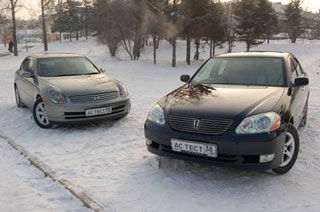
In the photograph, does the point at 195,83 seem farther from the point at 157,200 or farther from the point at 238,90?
the point at 157,200

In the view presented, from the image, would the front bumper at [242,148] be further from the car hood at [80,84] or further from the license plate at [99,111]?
the car hood at [80,84]

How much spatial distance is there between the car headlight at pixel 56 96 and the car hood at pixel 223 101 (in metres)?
2.41

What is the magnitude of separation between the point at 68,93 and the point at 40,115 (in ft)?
2.74

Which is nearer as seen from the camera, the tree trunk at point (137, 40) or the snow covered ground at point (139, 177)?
the snow covered ground at point (139, 177)

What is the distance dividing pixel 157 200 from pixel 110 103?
3.05 meters

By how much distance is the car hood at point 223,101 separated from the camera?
151 inches

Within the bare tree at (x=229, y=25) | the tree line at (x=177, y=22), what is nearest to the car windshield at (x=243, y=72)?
the tree line at (x=177, y=22)

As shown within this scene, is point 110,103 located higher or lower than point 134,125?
higher

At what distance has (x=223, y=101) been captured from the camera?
13.5 ft

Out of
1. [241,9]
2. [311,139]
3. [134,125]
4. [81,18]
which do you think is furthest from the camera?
[81,18]

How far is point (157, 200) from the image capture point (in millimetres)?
3633

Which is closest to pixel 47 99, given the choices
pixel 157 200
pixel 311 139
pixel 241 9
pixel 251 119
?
pixel 157 200

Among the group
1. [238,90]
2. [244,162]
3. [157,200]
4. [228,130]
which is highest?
[238,90]

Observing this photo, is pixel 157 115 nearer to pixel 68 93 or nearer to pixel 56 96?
pixel 68 93
